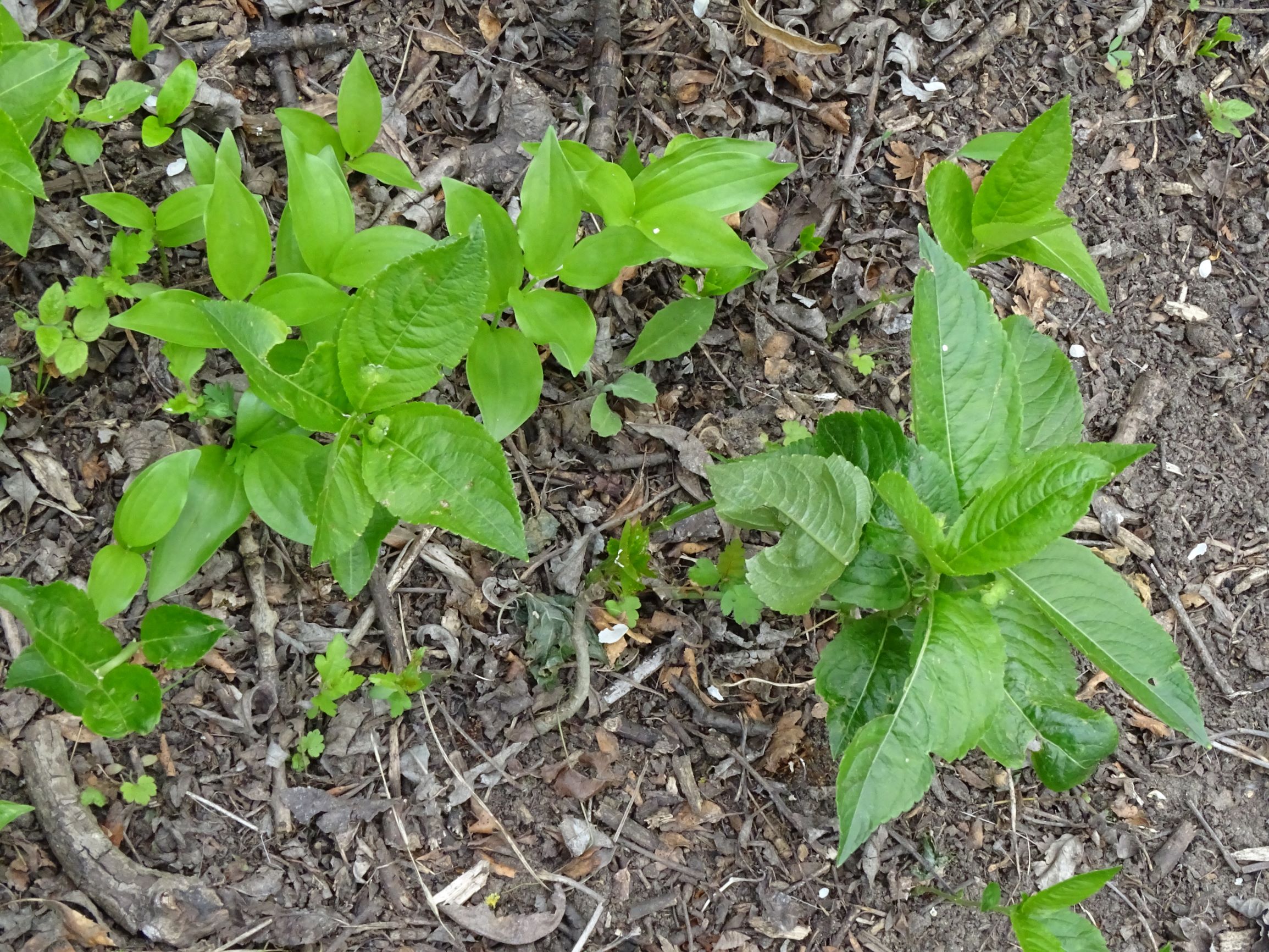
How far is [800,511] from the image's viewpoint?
6.05 feet

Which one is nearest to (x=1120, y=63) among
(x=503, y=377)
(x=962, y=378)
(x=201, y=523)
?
(x=962, y=378)

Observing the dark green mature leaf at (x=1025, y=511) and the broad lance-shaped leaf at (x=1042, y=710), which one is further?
the broad lance-shaped leaf at (x=1042, y=710)

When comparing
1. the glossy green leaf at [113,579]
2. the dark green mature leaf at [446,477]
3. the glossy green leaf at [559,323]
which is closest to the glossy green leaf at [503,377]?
the glossy green leaf at [559,323]

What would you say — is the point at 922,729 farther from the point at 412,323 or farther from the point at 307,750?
the point at 307,750

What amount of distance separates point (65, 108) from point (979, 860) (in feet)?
10.6

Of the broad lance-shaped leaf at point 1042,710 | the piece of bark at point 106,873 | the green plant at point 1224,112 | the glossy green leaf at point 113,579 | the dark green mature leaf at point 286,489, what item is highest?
the green plant at point 1224,112

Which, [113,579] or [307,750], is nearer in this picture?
[113,579]

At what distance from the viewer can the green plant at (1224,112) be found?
3.38 m

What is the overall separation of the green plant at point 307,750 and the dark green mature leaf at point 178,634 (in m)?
0.38

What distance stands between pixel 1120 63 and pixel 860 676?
2.76 meters

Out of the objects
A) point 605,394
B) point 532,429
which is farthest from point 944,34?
point 532,429

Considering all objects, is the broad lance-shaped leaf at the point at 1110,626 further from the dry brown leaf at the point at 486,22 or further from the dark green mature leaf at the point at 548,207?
the dry brown leaf at the point at 486,22

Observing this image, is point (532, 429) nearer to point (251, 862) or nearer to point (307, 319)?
point (307, 319)

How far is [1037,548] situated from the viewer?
1588mm
